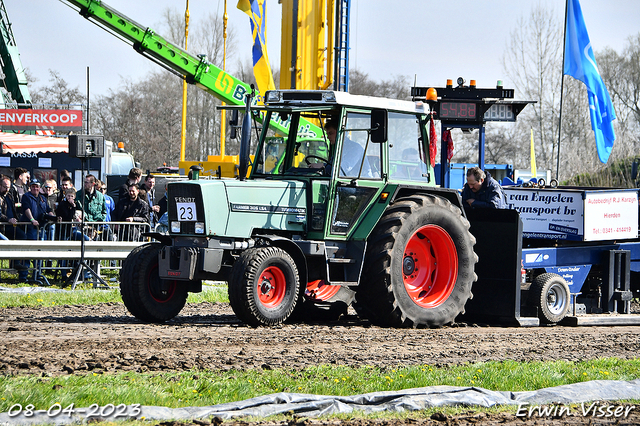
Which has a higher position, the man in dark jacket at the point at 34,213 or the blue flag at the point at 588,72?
the blue flag at the point at 588,72

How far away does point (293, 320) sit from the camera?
9.80 m

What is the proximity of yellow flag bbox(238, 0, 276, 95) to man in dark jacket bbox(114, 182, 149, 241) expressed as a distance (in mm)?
4411

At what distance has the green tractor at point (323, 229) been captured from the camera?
8.44 metres

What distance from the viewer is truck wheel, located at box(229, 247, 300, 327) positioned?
8.12 metres

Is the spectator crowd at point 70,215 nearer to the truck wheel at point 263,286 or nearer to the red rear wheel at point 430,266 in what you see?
the truck wheel at point 263,286

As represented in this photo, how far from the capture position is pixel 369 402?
538 cm

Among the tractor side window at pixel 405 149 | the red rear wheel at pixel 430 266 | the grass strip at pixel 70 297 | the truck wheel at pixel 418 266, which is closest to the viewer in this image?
the truck wheel at pixel 418 266

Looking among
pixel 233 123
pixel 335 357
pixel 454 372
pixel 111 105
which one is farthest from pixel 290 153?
pixel 111 105

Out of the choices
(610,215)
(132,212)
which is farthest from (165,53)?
(610,215)

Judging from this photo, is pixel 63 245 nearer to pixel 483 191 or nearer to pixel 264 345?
pixel 264 345

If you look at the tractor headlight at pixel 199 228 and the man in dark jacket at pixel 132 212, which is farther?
the man in dark jacket at pixel 132 212

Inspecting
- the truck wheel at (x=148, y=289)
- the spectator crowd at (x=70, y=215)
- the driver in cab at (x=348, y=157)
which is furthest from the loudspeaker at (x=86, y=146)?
the driver in cab at (x=348, y=157)

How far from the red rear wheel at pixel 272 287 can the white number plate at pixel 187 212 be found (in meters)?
1.00

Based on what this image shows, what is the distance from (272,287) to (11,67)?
28.6 m
